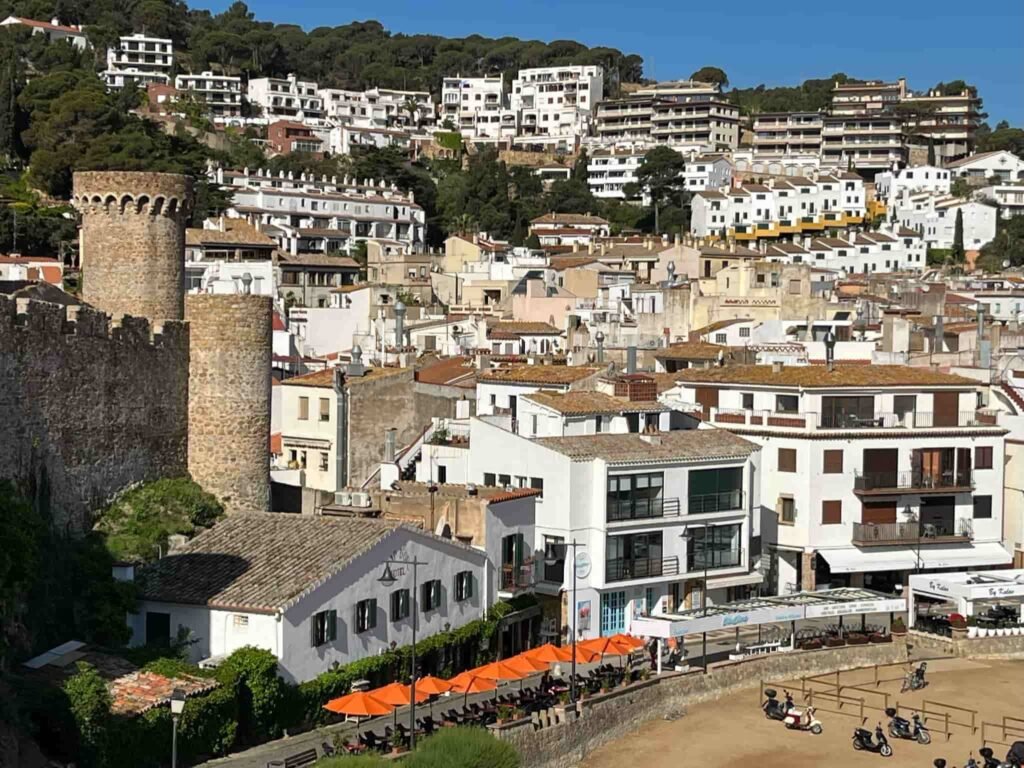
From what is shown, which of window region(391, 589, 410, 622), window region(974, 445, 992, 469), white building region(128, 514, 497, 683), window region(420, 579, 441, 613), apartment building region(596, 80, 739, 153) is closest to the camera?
white building region(128, 514, 497, 683)

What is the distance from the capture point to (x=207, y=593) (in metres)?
31.6

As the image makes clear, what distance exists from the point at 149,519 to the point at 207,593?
421 centimetres

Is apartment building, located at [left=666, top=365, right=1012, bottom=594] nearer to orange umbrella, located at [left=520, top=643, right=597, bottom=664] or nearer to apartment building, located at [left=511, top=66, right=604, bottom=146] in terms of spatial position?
orange umbrella, located at [left=520, top=643, right=597, bottom=664]

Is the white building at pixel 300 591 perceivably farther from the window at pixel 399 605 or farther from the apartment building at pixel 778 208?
the apartment building at pixel 778 208

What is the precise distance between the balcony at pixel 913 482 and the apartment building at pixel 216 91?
119 metres

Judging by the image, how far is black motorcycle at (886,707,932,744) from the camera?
119 feet

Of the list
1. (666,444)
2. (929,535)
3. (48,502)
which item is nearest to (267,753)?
(48,502)

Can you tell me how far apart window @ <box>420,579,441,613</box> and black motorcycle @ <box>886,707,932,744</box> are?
9899 mm

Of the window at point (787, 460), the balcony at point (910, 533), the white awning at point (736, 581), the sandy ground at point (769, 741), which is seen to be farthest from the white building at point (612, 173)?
the sandy ground at point (769, 741)

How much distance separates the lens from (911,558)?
46.8 metres

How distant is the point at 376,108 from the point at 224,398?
14337 centimetres

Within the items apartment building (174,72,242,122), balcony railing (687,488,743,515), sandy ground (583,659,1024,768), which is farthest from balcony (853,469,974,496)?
apartment building (174,72,242,122)

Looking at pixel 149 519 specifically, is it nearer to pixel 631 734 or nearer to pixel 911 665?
pixel 631 734

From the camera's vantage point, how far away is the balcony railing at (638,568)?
134 feet
